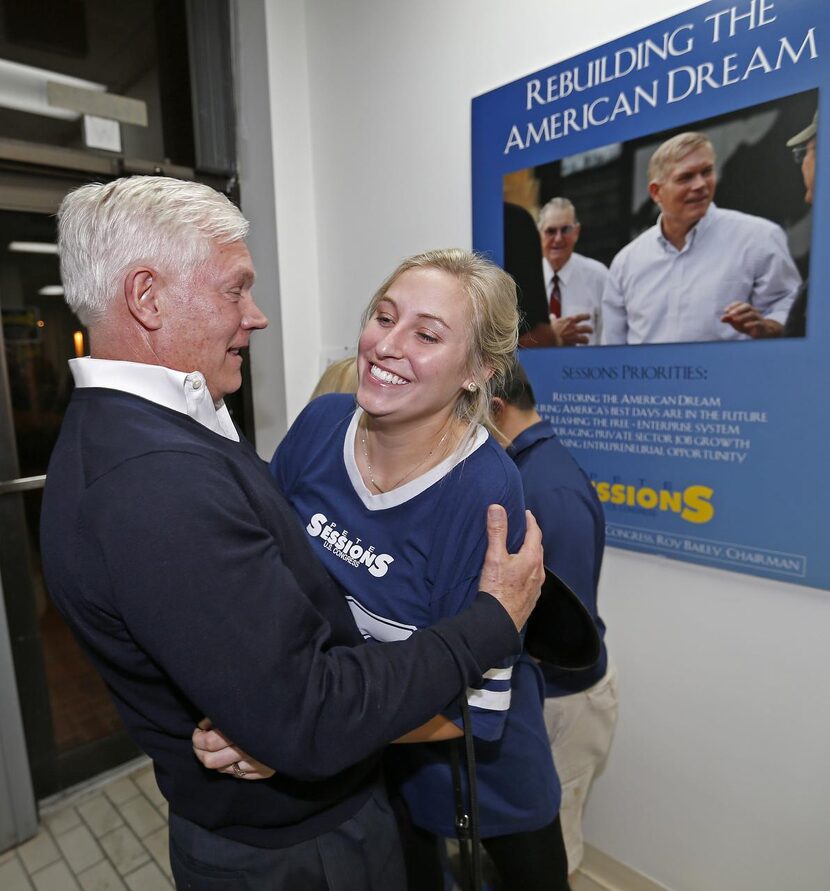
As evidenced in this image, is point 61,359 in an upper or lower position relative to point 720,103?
lower

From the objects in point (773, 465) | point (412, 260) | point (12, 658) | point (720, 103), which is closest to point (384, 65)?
point (720, 103)

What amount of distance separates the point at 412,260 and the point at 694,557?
1.13 meters

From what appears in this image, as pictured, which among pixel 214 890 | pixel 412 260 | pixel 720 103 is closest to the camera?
pixel 214 890

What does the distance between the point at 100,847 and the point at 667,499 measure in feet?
7.56

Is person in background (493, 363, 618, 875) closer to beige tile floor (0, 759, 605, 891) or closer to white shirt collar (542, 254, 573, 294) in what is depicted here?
white shirt collar (542, 254, 573, 294)

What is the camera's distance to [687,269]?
1.52m

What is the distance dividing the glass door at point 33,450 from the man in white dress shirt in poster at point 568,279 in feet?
5.74

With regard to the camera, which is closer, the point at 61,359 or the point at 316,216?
the point at 61,359

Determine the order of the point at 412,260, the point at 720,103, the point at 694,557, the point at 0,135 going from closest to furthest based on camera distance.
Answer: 1. the point at 412,260
2. the point at 720,103
3. the point at 694,557
4. the point at 0,135

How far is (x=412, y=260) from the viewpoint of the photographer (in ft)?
3.74

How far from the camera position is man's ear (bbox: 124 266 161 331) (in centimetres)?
82

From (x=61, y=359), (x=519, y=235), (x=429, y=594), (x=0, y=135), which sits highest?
(x=0, y=135)

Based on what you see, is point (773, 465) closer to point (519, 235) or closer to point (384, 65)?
point (519, 235)

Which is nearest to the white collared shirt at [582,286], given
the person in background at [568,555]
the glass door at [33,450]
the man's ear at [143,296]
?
the person in background at [568,555]
